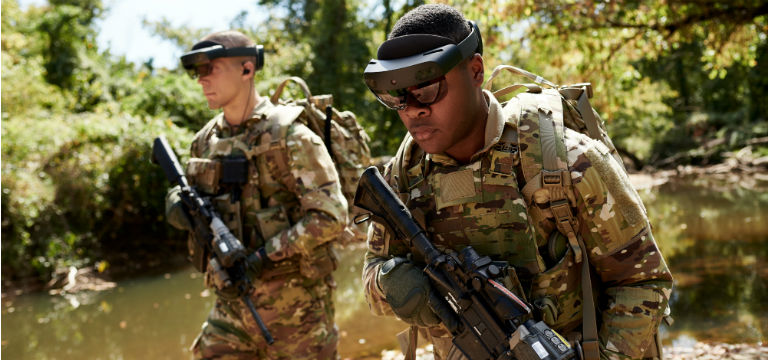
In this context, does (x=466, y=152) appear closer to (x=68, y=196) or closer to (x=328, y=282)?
(x=328, y=282)

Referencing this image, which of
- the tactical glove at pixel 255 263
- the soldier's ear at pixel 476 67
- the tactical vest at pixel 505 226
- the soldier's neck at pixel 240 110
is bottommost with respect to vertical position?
the tactical glove at pixel 255 263

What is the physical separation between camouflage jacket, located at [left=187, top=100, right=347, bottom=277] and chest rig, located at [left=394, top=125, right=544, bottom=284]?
4.34 feet

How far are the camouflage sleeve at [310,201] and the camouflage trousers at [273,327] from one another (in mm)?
248

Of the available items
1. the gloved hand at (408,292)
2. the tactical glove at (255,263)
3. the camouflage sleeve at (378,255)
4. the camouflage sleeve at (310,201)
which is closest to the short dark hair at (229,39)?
the camouflage sleeve at (310,201)

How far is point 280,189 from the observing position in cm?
369

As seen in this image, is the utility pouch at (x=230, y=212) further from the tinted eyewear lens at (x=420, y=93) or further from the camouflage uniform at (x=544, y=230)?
the tinted eyewear lens at (x=420, y=93)

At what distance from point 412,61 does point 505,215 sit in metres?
0.57

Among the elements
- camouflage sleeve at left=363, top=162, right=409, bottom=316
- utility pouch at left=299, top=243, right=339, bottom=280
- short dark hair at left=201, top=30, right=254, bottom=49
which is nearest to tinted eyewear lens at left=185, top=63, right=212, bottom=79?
short dark hair at left=201, top=30, right=254, bottom=49

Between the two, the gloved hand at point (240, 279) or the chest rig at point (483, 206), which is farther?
the gloved hand at point (240, 279)

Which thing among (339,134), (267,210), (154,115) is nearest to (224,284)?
(267,210)

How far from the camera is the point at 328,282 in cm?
380

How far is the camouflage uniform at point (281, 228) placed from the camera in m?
3.51

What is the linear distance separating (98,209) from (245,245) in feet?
24.4

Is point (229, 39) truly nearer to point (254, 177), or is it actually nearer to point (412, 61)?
point (254, 177)
